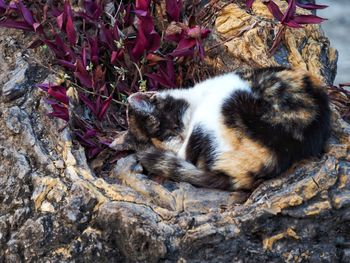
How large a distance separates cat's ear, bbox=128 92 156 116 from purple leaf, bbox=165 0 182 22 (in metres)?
0.60

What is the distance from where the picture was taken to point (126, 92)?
13.2ft

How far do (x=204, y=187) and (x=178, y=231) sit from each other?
1.14 feet

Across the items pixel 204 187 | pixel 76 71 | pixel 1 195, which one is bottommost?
pixel 1 195

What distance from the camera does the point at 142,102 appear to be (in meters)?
3.69

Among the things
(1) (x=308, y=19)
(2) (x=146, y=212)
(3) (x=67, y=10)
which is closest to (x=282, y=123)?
(2) (x=146, y=212)

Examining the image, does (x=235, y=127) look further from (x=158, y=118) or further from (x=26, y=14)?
(x=26, y=14)

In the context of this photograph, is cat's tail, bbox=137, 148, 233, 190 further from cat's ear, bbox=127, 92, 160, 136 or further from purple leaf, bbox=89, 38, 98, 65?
purple leaf, bbox=89, 38, 98, 65

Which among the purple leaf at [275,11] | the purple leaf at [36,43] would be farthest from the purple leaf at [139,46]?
the purple leaf at [275,11]

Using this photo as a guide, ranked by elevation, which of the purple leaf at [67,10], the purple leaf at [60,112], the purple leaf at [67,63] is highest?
the purple leaf at [67,10]

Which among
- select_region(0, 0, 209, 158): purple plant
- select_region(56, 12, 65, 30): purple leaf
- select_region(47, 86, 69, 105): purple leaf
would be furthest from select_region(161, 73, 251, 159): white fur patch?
select_region(56, 12, 65, 30): purple leaf

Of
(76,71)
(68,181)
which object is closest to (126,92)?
(76,71)

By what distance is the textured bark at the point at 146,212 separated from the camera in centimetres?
319

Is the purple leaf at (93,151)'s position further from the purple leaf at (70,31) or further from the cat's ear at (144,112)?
the purple leaf at (70,31)

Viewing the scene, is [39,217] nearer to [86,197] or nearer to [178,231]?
[86,197]
